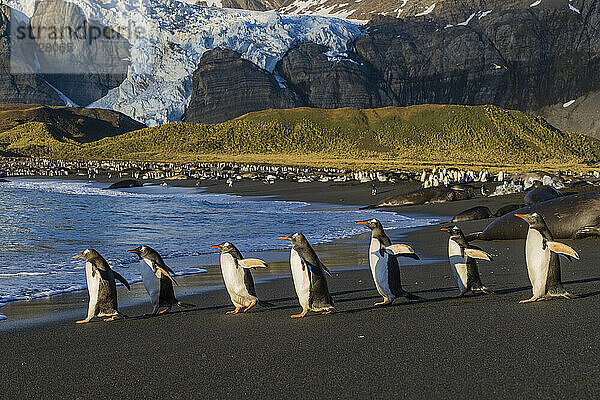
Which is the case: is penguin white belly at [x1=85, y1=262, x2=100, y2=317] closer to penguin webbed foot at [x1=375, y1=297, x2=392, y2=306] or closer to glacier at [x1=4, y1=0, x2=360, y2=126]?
penguin webbed foot at [x1=375, y1=297, x2=392, y2=306]

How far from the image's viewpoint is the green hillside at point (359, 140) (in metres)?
90.9

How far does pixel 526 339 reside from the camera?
494 cm

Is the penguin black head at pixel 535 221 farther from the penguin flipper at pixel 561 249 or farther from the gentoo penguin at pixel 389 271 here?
the gentoo penguin at pixel 389 271

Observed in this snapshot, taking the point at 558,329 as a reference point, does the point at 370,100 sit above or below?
above

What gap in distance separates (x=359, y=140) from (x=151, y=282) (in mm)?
90260

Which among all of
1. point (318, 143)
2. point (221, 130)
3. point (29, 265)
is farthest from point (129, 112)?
point (29, 265)

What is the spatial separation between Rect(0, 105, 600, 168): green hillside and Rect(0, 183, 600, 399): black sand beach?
258ft

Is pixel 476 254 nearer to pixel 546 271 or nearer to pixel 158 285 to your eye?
pixel 546 271

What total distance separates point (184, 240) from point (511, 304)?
30.8ft

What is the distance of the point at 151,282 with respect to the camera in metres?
7.01

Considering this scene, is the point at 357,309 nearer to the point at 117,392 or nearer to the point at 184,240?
the point at 117,392

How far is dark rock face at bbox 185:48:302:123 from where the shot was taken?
6826 inches

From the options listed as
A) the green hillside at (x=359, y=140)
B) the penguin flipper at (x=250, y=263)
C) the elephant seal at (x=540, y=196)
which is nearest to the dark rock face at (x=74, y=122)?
the green hillside at (x=359, y=140)

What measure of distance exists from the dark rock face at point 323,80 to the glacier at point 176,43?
4.80 metres
